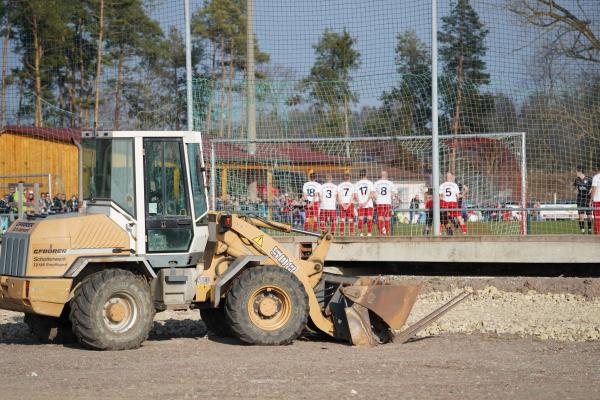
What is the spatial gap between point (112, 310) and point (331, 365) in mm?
2641

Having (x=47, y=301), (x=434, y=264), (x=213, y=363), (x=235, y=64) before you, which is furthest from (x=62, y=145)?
(x=213, y=363)

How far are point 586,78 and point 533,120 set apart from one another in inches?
47.2

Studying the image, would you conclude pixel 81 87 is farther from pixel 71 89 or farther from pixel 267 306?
pixel 267 306

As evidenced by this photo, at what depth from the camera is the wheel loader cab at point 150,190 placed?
10039mm

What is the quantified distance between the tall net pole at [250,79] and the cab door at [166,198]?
586cm

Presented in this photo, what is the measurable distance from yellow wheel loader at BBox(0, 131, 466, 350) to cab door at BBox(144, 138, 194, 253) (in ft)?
0.04

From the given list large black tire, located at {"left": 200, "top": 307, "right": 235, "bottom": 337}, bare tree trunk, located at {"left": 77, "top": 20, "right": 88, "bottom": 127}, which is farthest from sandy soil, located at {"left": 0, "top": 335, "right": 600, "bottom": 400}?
bare tree trunk, located at {"left": 77, "top": 20, "right": 88, "bottom": 127}

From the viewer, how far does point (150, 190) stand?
33.2ft

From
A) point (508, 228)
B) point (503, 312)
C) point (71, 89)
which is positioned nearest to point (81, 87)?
point (71, 89)

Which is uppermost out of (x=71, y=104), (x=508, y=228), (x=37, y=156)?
(x=71, y=104)

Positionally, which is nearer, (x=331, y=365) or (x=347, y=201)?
(x=331, y=365)

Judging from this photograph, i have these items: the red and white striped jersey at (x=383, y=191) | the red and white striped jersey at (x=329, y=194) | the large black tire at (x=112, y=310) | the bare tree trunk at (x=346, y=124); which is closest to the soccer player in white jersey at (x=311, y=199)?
the red and white striped jersey at (x=329, y=194)

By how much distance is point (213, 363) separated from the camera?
891cm

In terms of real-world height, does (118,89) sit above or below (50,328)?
above
